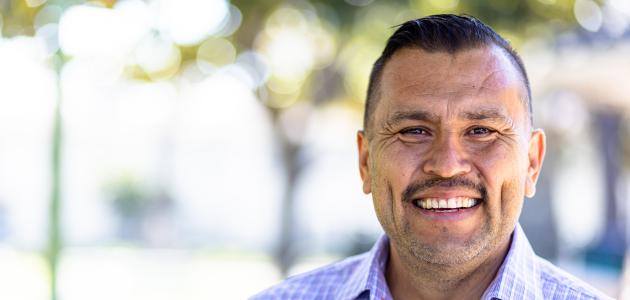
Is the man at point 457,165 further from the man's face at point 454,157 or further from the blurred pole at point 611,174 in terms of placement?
the blurred pole at point 611,174

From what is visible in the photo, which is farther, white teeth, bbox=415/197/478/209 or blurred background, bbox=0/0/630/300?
blurred background, bbox=0/0/630/300

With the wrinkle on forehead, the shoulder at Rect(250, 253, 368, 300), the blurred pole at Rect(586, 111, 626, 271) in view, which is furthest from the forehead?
the blurred pole at Rect(586, 111, 626, 271)

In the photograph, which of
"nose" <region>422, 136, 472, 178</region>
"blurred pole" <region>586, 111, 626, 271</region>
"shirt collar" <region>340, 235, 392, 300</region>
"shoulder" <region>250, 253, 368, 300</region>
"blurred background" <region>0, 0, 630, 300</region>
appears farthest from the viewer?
"blurred pole" <region>586, 111, 626, 271</region>

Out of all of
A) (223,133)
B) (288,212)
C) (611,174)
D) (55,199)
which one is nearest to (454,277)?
(55,199)

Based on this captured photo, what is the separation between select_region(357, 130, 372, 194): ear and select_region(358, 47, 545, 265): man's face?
144 mm

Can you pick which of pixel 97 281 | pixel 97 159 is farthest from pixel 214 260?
pixel 97 159

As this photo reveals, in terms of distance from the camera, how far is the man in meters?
2.22

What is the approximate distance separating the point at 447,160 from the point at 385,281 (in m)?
0.50

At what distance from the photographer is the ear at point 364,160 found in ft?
8.33

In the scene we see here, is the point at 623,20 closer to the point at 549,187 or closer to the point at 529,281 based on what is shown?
the point at 549,187

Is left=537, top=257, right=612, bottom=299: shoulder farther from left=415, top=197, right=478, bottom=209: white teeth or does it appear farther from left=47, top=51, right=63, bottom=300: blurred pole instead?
left=47, top=51, right=63, bottom=300: blurred pole

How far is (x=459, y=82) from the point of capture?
2291 mm

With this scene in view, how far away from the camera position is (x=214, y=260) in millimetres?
17859

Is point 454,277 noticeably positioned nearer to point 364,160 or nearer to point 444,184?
point 444,184
